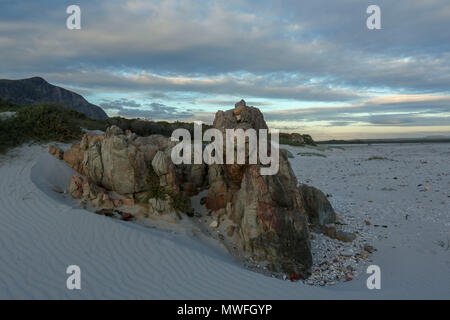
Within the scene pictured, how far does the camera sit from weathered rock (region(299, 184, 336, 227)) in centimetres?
914

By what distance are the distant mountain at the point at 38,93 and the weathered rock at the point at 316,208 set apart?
46.4m

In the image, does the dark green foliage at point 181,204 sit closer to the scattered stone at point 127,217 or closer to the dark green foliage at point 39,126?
the scattered stone at point 127,217

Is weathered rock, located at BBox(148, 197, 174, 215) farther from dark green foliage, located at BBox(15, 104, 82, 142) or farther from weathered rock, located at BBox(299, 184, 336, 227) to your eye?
dark green foliage, located at BBox(15, 104, 82, 142)

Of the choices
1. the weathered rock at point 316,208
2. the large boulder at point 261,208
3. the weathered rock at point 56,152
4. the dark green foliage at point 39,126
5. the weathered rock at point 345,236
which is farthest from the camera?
the dark green foliage at point 39,126

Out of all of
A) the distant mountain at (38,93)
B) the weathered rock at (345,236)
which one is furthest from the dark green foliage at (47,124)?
the distant mountain at (38,93)

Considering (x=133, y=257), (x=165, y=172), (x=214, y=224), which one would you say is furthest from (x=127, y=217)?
(x=214, y=224)

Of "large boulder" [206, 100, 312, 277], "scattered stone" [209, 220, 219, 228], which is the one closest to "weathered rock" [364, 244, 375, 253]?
"large boulder" [206, 100, 312, 277]

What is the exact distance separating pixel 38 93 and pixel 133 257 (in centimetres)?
5962

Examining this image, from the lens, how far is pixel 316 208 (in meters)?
9.24

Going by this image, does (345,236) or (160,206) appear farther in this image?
(345,236)

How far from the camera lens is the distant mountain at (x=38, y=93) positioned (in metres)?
46.3

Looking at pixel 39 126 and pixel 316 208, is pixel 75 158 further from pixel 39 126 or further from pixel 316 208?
pixel 316 208

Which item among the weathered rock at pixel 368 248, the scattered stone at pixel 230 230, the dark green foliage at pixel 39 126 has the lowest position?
the weathered rock at pixel 368 248
